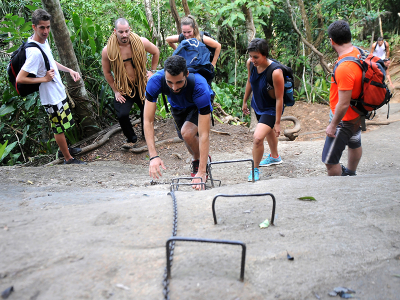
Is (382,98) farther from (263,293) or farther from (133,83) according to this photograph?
(133,83)

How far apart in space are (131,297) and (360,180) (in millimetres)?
2468

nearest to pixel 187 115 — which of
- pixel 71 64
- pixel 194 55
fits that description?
pixel 194 55

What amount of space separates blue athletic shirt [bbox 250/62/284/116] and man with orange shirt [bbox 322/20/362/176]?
80 centimetres

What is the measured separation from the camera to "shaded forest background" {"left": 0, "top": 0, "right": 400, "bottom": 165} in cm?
591

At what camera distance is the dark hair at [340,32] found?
3156 millimetres

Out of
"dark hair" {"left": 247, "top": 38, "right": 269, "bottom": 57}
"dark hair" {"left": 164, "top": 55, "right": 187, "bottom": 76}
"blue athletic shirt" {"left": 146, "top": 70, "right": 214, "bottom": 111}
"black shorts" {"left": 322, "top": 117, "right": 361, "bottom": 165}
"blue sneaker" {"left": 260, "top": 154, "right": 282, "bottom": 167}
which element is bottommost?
"blue sneaker" {"left": 260, "top": 154, "right": 282, "bottom": 167}

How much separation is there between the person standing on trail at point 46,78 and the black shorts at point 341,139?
11.5ft

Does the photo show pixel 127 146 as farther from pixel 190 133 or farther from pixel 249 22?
pixel 249 22

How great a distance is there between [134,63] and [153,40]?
265cm

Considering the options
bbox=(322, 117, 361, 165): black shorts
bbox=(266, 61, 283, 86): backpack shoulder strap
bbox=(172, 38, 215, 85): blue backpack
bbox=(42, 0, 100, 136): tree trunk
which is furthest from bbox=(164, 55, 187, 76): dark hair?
bbox=(42, 0, 100, 136): tree trunk

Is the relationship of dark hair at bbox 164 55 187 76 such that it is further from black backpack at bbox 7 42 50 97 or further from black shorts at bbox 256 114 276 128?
black backpack at bbox 7 42 50 97

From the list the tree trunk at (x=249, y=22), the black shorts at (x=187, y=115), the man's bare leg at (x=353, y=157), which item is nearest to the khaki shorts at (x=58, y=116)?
the black shorts at (x=187, y=115)

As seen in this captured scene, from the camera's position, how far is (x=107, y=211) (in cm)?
234

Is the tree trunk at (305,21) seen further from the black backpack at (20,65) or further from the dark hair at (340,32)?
the black backpack at (20,65)
